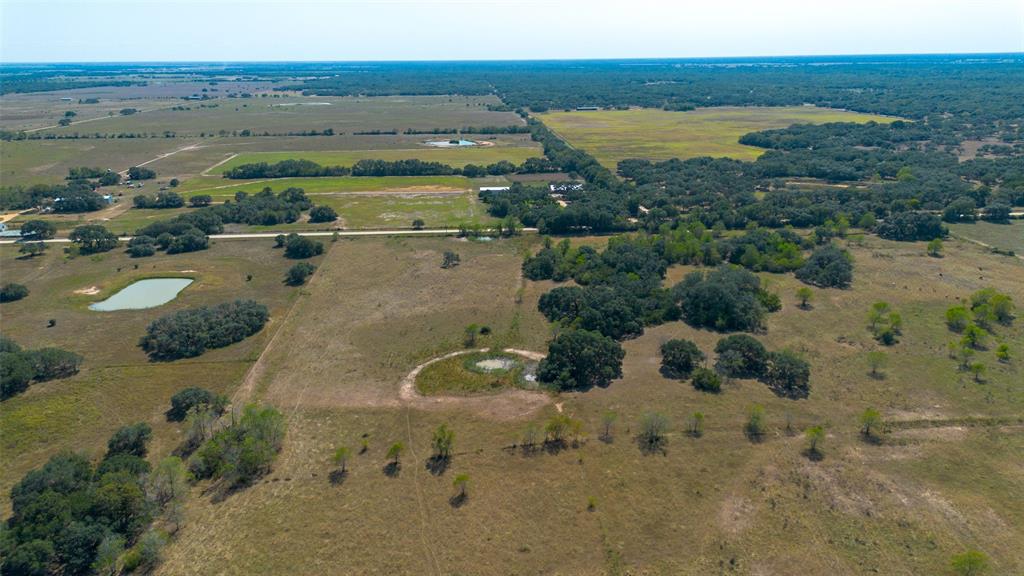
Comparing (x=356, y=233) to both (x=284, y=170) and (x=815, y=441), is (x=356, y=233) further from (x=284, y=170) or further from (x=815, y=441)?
(x=815, y=441)

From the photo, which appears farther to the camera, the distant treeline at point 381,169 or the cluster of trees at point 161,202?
the distant treeline at point 381,169

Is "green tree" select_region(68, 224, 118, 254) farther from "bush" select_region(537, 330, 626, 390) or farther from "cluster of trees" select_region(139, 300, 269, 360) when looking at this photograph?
"bush" select_region(537, 330, 626, 390)

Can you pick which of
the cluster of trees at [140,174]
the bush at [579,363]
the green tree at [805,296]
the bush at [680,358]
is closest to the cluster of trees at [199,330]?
the bush at [579,363]

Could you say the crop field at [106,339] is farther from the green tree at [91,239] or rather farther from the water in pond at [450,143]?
the water in pond at [450,143]

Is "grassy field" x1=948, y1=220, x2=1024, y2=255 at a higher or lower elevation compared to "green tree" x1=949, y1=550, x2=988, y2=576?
higher

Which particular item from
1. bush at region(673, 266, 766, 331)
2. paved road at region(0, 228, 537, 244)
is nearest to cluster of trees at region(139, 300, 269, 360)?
paved road at region(0, 228, 537, 244)

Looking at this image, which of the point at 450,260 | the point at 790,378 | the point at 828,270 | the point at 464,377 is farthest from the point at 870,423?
the point at 450,260
